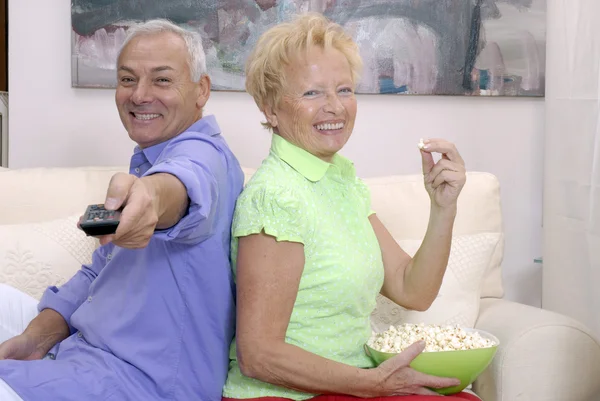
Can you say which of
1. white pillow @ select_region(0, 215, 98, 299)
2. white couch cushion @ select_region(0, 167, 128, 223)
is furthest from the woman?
white couch cushion @ select_region(0, 167, 128, 223)

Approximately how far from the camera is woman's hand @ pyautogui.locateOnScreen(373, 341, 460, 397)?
1.52m

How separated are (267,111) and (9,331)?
732mm

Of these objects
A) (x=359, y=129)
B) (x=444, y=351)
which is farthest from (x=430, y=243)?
(x=359, y=129)

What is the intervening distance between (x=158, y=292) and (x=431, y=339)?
587 mm

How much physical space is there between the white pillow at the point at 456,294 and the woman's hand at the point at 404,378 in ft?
1.53

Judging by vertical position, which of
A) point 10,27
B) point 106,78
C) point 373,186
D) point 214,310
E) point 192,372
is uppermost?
point 10,27

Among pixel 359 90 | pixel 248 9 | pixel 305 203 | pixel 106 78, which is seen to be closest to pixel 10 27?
pixel 106 78

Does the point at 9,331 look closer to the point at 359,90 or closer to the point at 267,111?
the point at 267,111

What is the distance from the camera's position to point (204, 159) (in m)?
1.34

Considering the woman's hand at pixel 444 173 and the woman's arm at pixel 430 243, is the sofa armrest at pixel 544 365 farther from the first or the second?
the woman's hand at pixel 444 173

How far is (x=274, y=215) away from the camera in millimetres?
1462

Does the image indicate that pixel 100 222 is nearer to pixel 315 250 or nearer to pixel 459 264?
pixel 315 250

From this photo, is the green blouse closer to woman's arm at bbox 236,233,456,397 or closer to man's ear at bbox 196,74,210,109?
woman's arm at bbox 236,233,456,397

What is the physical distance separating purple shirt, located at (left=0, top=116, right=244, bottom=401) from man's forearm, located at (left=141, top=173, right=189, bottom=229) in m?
0.17
